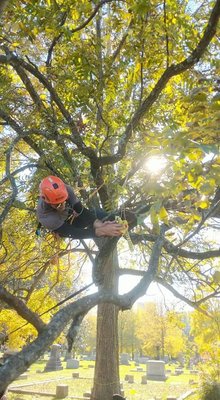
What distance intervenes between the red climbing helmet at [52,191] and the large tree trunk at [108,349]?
13.2ft

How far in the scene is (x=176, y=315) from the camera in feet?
36.1

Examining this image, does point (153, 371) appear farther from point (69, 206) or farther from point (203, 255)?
point (69, 206)

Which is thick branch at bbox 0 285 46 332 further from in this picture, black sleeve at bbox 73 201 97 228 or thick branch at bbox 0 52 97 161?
thick branch at bbox 0 52 97 161

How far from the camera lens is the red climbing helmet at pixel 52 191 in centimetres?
468

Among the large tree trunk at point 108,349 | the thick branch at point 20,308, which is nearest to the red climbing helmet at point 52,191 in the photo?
the thick branch at point 20,308

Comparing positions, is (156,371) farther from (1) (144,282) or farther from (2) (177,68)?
(2) (177,68)

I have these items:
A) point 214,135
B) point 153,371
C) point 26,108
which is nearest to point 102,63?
point 26,108

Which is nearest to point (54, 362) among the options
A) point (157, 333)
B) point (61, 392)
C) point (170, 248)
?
point (61, 392)

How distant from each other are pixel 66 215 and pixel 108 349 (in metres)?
5.12

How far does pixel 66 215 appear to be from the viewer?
5062 mm

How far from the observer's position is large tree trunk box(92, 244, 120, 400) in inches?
338

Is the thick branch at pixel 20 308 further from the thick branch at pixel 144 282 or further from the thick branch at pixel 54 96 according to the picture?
the thick branch at pixel 54 96

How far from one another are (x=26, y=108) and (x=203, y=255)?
4.28 metres

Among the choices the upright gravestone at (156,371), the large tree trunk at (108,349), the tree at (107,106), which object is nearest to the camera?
the tree at (107,106)
